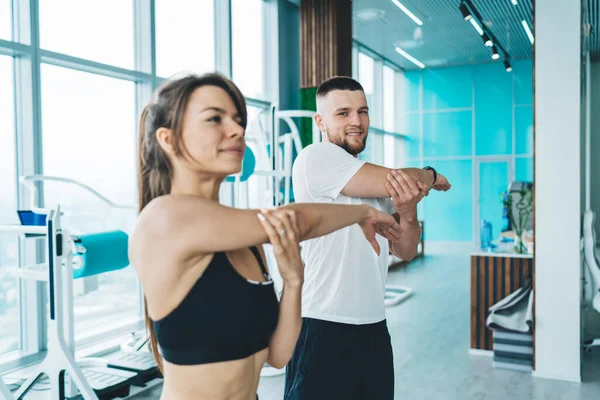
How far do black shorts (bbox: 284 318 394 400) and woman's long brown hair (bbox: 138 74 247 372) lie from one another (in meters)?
0.79

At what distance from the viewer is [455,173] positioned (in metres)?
11.7

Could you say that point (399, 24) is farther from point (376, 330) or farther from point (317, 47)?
point (376, 330)

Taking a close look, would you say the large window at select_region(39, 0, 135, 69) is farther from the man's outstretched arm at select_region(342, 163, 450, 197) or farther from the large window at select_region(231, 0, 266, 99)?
the man's outstretched arm at select_region(342, 163, 450, 197)

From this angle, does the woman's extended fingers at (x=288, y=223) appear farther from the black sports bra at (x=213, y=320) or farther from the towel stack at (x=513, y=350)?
the towel stack at (x=513, y=350)

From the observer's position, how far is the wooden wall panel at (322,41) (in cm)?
663

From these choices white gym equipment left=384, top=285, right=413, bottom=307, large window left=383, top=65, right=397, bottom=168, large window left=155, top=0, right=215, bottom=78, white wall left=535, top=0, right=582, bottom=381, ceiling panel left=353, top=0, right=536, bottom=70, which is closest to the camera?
white wall left=535, top=0, right=582, bottom=381

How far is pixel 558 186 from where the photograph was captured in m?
3.75

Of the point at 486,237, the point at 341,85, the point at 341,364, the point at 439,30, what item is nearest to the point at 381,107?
the point at 439,30

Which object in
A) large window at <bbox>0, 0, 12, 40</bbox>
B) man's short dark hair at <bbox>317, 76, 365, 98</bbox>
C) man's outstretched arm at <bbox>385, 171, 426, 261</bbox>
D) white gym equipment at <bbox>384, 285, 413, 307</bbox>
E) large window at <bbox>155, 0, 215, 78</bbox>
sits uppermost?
large window at <bbox>155, 0, 215, 78</bbox>

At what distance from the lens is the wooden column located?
21.8 ft

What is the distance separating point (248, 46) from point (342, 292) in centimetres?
555

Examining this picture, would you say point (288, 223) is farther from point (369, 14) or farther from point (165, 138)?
point (369, 14)

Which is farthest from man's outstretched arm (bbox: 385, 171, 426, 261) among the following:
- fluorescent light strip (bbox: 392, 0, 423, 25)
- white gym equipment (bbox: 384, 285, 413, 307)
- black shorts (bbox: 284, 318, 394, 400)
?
fluorescent light strip (bbox: 392, 0, 423, 25)

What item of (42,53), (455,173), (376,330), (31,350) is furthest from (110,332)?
(455,173)
